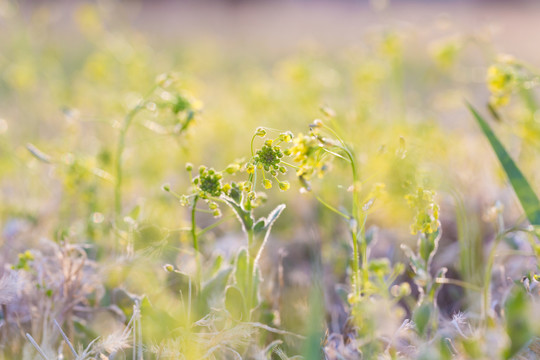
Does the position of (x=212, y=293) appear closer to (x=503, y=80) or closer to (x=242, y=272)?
(x=242, y=272)

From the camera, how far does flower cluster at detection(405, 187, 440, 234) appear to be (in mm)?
1245

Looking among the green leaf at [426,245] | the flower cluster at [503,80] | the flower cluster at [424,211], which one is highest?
the flower cluster at [503,80]

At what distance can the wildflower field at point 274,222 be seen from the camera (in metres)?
1.25

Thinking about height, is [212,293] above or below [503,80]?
below

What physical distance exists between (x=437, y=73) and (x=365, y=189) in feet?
3.99

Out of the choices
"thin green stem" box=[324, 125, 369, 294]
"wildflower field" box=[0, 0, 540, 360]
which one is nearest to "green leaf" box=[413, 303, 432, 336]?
"wildflower field" box=[0, 0, 540, 360]

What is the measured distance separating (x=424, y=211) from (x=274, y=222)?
1009 millimetres

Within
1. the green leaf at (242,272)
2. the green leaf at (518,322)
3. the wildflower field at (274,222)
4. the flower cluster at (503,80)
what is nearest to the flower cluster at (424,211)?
the wildflower field at (274,222)

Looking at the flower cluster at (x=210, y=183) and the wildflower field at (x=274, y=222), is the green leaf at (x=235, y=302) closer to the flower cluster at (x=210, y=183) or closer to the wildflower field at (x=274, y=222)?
the wildflower field at (x=274, y=222)

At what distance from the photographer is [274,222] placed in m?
2.19

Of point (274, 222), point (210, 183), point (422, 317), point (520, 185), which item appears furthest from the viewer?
point (274, 222)

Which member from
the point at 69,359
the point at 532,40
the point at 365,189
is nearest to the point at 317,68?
the point at 365,189

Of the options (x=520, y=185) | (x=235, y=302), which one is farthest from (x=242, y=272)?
(x=520, y=185)

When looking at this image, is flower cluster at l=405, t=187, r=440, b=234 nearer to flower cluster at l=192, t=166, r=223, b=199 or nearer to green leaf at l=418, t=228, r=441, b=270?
green leaf at l=418, t=228, r=441, b=270
